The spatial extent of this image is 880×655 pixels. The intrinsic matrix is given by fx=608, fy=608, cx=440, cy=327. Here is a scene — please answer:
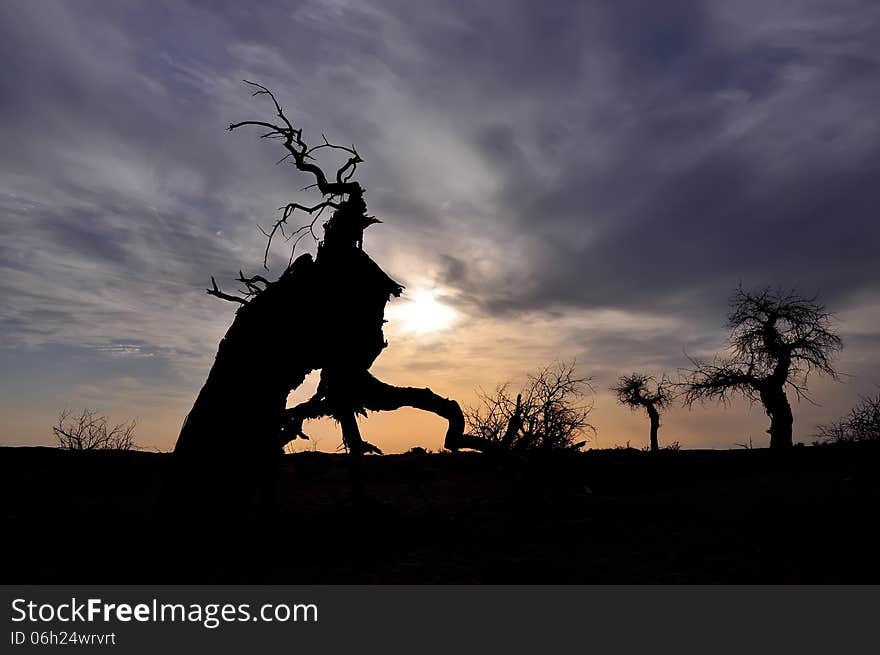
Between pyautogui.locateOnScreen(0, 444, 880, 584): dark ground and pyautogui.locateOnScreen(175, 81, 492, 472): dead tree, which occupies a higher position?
pyautogui.locateOnScreen(175, 81, 492, 472): dead tree

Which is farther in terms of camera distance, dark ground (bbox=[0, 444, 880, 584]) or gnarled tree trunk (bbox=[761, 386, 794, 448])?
gnarled tree trunk (bbox=[761, 386, 794, 448])

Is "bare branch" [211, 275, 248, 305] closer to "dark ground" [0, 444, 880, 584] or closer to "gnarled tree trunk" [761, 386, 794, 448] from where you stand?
"dark ground" [0, 444, 880, 584]

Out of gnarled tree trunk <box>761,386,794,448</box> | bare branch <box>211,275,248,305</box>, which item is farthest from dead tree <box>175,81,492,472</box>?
gnarled tree trunk <box>761,386,794,448</box>

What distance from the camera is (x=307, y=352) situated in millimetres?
8055

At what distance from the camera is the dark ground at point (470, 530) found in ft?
21.0

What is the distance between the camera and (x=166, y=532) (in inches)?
284

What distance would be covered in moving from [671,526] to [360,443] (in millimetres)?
4365

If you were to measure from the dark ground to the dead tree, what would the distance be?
824 millimetres

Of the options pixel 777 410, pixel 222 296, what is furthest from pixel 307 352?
pixel 777 410

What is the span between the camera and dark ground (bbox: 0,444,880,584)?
21.0ft

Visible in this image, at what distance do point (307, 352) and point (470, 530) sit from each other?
130 inches
